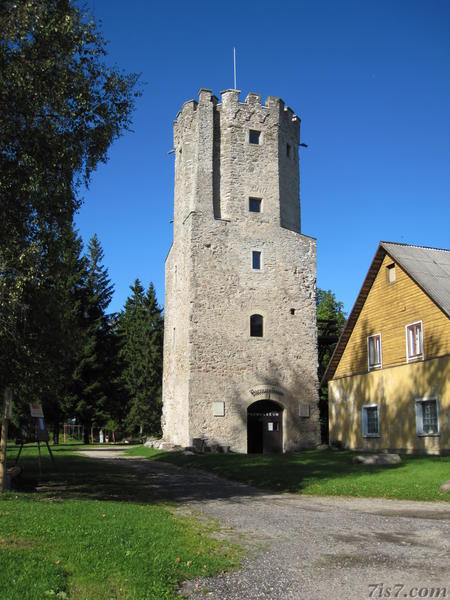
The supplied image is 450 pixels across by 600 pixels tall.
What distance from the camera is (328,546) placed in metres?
7.56

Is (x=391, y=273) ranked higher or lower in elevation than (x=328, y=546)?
higher

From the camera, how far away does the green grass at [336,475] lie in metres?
13.4

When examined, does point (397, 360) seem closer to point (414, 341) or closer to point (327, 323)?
point (414, 341)

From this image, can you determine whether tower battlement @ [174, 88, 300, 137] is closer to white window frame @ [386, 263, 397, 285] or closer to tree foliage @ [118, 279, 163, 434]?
white window frame @ [386, 263, 397, 285]

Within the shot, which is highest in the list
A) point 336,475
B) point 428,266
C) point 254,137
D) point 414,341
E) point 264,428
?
point 254,137

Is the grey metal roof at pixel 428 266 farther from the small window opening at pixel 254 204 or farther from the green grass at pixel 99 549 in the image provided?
the green grass at pixel 99 549

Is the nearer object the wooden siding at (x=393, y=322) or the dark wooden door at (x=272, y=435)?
the wooden siding at (x=393, y=322)

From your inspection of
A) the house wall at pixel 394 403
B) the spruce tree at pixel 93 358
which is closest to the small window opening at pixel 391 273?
the house wall at pixel 394 403

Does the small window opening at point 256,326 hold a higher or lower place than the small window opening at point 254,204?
lower

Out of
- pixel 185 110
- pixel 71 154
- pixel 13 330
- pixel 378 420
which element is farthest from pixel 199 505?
pixel 185 110

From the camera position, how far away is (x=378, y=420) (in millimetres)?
24609

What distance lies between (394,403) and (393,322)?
3265mm

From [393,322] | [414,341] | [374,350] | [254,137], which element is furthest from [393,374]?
[254,137]

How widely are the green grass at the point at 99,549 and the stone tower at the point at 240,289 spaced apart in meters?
16.1
